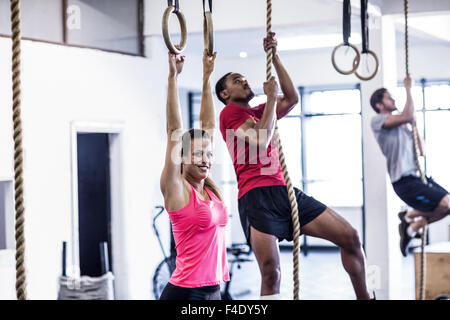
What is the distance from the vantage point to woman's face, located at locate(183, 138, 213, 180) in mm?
2467

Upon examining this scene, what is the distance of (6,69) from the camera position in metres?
5.31

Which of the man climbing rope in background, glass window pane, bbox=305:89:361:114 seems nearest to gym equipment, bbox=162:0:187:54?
the man climbing rope in background

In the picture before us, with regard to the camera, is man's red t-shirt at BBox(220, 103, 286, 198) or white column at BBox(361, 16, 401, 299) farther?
white column at BBox(361, 16, 401, 299)

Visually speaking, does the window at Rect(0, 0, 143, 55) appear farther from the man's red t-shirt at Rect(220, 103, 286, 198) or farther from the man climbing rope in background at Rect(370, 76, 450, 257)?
the man's red t-shirt at Rect(220, 103, 286, 198)

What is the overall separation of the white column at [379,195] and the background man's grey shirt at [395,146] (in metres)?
0.52

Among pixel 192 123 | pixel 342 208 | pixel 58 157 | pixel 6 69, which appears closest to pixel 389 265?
pixel 58 157

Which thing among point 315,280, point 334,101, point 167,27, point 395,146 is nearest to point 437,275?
point 395,146

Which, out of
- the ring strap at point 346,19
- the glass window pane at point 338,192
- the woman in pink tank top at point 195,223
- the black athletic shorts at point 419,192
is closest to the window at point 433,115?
the glass window pane at point 338,192

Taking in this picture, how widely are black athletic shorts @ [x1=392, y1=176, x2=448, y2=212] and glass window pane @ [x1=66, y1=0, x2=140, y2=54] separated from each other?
3.19 meters

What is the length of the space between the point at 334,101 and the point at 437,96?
5.22 ft

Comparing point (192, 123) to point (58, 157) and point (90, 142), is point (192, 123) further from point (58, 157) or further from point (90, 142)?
point (58, 157)

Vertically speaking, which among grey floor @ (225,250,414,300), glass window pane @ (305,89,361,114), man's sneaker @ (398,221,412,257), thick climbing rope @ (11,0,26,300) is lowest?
grey floor @ (225,250,414,300)

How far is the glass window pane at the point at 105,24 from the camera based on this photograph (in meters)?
6.02

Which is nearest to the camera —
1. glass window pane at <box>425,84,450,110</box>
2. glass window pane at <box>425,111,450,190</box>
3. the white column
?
the white column
